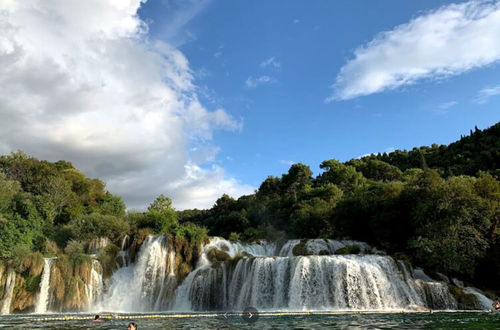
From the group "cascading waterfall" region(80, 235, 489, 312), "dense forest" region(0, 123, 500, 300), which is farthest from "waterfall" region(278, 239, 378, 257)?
"dense forest" region(0, 123, 500, 300)

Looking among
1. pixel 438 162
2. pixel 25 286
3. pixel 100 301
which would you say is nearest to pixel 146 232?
pixel 100 301

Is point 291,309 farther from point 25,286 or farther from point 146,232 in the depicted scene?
point 25,286

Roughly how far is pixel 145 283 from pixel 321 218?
2112 cm

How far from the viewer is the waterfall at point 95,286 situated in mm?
29406

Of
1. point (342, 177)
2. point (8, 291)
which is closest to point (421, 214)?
point (8, 291)

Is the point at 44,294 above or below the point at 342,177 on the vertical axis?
below

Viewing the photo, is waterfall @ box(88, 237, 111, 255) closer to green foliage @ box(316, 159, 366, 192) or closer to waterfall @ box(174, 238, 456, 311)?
waterfall @ box(174, 238, 456, 311)

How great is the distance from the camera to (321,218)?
44.7 meters

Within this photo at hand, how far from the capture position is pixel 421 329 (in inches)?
545

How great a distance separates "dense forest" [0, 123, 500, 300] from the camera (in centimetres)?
2714

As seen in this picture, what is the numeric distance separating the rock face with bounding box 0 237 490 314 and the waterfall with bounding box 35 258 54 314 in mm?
63

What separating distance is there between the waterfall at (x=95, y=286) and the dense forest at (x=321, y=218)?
79 centimetres

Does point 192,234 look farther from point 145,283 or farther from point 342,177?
point 342,177

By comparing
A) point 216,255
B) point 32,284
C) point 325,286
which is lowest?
point 325,286
